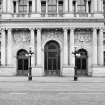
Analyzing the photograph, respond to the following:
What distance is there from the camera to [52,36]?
40.7m

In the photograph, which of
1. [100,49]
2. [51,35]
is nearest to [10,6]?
[51,35]

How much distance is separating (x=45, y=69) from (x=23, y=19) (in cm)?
1073

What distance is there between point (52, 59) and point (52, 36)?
4.62 m

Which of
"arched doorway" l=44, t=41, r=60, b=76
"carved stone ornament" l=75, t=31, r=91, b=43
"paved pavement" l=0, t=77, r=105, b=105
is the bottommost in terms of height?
"paved pavement" l=0, t=77, r=105, b=105

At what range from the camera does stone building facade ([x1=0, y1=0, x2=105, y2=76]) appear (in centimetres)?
3872

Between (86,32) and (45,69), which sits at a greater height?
(86,32)

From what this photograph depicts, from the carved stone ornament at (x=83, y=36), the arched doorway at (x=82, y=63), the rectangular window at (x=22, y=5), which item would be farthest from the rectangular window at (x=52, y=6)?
the arched doorway at (x=82, y=63)

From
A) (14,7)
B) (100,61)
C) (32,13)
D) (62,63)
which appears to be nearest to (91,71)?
(100,61)

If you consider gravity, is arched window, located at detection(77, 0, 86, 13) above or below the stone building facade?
above

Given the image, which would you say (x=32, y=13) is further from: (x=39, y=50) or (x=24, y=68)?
(x=24, y=68)

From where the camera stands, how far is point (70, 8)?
3925cm

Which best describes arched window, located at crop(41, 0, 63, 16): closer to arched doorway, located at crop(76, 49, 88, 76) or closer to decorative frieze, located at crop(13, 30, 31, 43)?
decorative frieze, located at crop(13, 30, 31, 43)

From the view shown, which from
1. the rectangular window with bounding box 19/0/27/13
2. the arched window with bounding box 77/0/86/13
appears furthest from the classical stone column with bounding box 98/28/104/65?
the rectangular window with bounding box 19/0/27/13

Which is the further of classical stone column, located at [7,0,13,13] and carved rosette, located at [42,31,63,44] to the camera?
carved rosette, located at [42,31,63,44]
